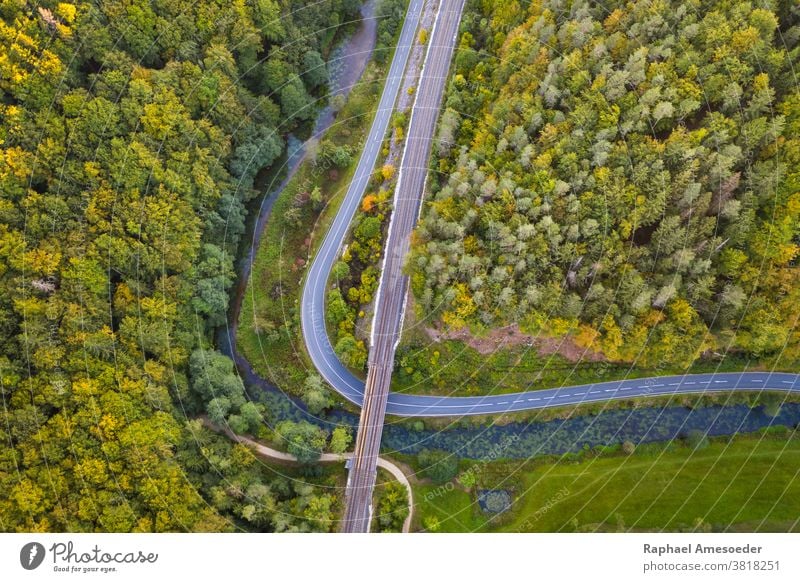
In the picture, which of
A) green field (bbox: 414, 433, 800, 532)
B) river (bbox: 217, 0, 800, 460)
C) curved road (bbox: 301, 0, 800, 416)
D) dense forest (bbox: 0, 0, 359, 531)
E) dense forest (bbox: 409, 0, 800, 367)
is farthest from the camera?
curved road (bbox: 301, 0, 800, 416)

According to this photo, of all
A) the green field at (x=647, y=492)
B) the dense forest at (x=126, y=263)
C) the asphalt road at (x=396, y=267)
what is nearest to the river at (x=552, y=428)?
the green field at (x=647, y=492)

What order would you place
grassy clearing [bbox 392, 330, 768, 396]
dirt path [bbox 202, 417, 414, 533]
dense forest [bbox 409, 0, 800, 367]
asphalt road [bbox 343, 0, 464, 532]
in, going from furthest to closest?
grassy clearing [bbox 392, 330, 768, 396]
dirt path [bbox 202, 417, 414, 533]
asphalt road [bbox 343, 0, 464, 532]
dense forest [bbox 409, 0, 800, 367]

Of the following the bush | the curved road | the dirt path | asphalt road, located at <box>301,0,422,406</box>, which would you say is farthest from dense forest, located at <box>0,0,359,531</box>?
the bush

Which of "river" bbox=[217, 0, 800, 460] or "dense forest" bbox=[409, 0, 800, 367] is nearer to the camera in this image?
"dense forest" bbox=[409, 0, 800, 367]

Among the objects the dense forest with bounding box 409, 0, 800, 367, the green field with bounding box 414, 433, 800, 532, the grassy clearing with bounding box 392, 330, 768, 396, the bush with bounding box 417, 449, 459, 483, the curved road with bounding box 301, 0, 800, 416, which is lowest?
the green field with bounding box 414, 433, 800, 532

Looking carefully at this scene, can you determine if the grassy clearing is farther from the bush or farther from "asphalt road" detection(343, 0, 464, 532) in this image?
the bush

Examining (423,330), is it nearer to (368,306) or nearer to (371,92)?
(368,306)

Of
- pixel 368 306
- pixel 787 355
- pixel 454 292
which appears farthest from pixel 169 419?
pixel 787 355

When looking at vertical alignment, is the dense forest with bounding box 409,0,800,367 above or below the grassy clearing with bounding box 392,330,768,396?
above

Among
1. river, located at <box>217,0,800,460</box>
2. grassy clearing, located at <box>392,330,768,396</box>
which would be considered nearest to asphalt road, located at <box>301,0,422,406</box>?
river, located at <box>217,0,800,460</box>
